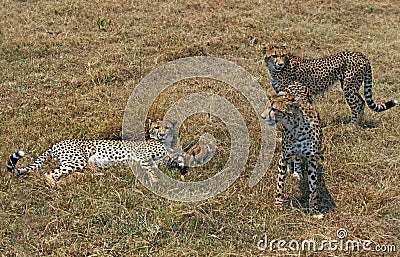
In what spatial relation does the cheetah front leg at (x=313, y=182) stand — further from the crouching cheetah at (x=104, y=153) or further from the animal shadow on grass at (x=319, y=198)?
the crouching cheetah at (x=104, y=153)

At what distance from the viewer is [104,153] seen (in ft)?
18.0

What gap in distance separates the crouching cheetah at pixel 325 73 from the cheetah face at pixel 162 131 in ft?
5.08

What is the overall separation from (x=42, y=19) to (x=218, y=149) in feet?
17.1

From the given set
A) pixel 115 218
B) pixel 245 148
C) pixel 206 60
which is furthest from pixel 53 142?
pixel 206 60

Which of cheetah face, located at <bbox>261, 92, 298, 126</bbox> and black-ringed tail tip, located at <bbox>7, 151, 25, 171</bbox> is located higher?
cheetah face, located at <bbox>261, 92, 298, 126</bbox>

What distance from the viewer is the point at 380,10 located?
438 inches

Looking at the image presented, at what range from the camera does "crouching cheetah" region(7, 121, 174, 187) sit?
5.22m

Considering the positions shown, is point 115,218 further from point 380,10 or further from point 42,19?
point 380,10

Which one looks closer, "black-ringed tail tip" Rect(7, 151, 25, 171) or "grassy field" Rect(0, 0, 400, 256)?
"grassy field" Rect(0, 0, 400, 256)

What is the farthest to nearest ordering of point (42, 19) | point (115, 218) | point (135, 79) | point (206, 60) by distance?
1. point (42, 19)
2. point (206, 60)
3. point (135, 79)
4. point (115, 218)

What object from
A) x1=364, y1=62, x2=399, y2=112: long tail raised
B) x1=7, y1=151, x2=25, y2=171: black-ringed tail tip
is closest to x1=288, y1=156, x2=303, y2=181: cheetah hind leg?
x1=364, y1=62, x2=399, y2=112: long tail raised

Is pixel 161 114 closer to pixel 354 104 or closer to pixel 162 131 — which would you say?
pixel 162 131

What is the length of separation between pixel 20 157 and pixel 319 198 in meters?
2.83

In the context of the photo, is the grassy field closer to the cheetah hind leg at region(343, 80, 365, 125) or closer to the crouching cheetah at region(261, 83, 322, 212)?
the cheetah hind leg at region(343, 80, 365, 125)
